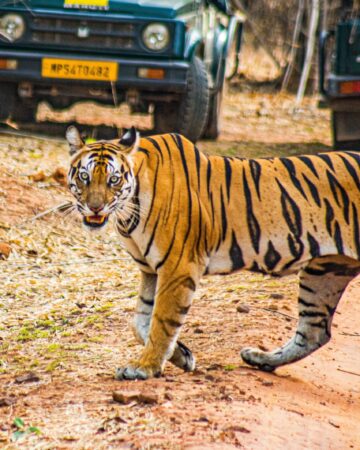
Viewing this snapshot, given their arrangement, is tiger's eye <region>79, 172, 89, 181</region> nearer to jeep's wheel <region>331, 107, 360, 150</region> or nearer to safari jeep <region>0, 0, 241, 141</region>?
safari jeep <region>0, 0, 241, 141</region>

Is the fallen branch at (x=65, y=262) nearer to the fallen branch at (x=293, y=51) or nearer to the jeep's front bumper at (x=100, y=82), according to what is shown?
the jeep's front bumper at (x=100, y=82)

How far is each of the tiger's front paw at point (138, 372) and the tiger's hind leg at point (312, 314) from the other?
70 centimetres

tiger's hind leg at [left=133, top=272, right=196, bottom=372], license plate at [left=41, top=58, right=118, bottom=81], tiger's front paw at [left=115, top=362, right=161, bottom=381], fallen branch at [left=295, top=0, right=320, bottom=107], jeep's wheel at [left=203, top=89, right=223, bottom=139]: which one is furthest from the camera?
fallen branch at [left=295, top=0, right=320, bottom=107]

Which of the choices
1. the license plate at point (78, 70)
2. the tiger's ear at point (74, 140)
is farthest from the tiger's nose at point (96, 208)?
the license plate at point (78, 70)

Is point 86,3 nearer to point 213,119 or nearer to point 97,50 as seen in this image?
point 97,50

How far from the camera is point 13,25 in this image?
11.8 meters

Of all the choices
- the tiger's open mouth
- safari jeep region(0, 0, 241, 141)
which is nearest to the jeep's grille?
safari jeep region(0, 0, 241, 141)

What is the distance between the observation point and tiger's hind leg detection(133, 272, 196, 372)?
603 cm

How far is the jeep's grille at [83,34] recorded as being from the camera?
11.8 metres

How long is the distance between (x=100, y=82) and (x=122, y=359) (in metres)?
5.77

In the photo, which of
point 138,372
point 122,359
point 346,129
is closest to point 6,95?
point 346,129

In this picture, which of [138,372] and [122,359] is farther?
[122,359]

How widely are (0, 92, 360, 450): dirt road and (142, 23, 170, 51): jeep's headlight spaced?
1.92 meters

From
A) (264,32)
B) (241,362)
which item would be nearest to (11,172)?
(241,362)
